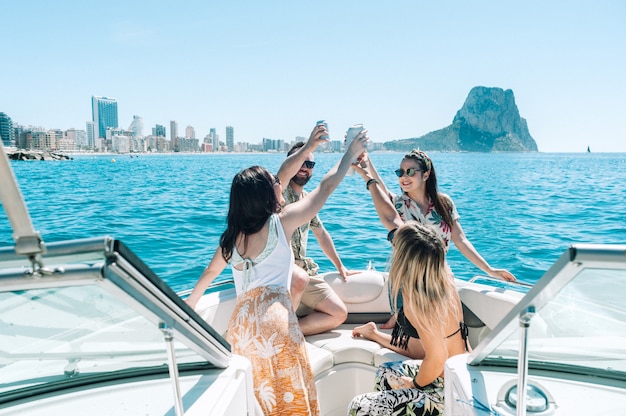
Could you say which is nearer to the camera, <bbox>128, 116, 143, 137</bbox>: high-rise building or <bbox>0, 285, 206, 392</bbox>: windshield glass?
<bbox>0, 285, 206, 392</bbox>: windshield glass

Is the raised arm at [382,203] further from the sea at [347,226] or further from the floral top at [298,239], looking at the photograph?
the sea at [347,226]

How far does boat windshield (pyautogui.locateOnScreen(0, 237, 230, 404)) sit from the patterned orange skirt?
26 cm

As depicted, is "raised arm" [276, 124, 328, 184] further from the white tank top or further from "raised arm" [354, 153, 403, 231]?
the white tank top

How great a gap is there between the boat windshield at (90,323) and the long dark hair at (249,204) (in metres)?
0.55

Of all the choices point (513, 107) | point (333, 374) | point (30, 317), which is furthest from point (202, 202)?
point (513, 107)

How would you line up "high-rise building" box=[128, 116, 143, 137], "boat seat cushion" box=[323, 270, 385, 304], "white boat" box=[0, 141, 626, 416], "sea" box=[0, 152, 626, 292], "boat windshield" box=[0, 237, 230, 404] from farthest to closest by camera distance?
1. "high-rise building" box=[128, 116, 143, 137]
2. "sea" box=[0, 152, 626, 292]
3. "boat seat cushion" box=[323, 270, 385, 304]
4. "white boat" box=[0, 141, 626, 416]
5. "boat windshield" box=[0, 237, 230, 404]

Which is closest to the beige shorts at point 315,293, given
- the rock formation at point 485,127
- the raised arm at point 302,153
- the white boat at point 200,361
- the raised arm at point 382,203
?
the raised arm at point 382,203

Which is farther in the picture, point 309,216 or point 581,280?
point 309,216

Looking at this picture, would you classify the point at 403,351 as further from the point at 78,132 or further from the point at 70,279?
the point at 78,132

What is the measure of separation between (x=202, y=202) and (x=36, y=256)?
15.0 meters

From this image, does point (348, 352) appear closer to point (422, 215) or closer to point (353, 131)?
point (422, 215)

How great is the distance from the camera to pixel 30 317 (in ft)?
5.08

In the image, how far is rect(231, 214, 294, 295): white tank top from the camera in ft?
6.60

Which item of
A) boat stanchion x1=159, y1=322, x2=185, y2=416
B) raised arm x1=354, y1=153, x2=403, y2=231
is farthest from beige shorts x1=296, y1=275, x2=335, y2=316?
boat stanchion x1=159, y1=322, x2=185, y2=416
